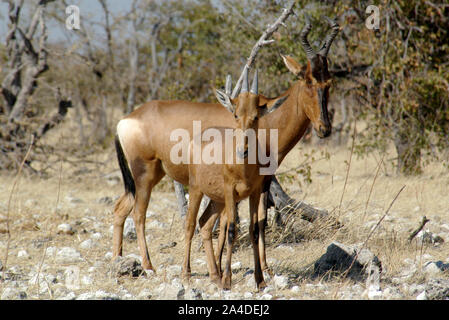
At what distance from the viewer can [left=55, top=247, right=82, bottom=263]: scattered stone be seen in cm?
704

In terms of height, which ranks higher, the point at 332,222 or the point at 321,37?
the point at 321,37

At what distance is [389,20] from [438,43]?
3.87 ft

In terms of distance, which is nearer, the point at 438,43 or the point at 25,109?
the point at 438,43

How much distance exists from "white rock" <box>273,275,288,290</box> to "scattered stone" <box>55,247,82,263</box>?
2.59 meters

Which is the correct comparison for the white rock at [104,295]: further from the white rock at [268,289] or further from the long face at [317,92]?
the long face at [317,92]

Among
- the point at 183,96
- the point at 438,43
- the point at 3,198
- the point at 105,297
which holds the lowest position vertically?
the point at 3,198

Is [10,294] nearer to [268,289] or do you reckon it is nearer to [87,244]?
[268,289]

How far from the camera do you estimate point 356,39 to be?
1154 centimetres

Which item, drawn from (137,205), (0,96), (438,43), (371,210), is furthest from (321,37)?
(0,96)

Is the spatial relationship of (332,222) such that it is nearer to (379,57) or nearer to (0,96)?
(379,57)

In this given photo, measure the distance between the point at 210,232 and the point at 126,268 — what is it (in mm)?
905

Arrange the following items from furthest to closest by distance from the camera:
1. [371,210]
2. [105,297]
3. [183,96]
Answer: [183,96], [371,210], [105,297]

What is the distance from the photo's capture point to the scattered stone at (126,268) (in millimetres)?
6055

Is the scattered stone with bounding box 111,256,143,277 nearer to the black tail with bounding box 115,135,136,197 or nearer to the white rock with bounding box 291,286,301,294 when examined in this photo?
the black tail with bounding box 115,135,136,197
